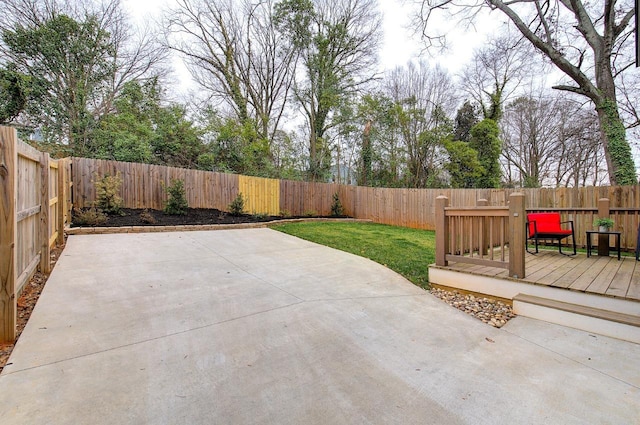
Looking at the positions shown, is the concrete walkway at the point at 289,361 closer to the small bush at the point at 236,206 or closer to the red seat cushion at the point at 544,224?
the red seat cushion at the point at 544,224

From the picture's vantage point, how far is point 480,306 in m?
3.29

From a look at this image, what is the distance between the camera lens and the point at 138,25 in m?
11.9

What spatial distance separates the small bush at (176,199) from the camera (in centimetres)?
787

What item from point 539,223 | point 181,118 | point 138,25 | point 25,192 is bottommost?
point 539,223

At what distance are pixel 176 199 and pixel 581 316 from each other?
8.34 m

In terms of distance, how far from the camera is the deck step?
2467 millimetres

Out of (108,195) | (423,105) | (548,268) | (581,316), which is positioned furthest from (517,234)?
(423,105)

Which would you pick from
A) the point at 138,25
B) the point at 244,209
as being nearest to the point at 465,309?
the point at 244,209

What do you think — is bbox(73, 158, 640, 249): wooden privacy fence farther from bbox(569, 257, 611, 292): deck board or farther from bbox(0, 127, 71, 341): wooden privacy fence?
bbox(0, 127, 71, 341): wooden privacy fence

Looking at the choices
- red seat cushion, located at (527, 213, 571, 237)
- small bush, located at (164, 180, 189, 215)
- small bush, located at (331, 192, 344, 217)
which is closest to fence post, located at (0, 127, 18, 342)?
small bush, located at (164, 180, 189, 215)

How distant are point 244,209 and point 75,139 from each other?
6.23 meters

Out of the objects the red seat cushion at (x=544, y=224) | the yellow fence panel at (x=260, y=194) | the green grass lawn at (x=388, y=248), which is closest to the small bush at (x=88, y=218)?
the green grass lawn at (x=388, y=248)

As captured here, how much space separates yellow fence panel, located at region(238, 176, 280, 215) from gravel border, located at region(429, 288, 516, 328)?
7.54 metres

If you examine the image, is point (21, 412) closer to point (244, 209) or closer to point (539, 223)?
point (539, 223)
